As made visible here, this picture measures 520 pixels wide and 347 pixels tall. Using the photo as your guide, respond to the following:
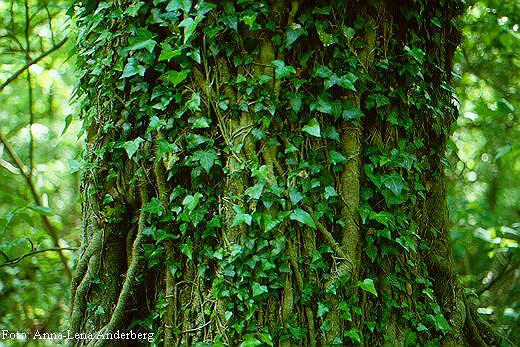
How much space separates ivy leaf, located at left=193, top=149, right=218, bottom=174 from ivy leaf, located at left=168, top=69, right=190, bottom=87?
347mm

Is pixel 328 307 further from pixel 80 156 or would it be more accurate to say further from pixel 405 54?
pixel 80 156

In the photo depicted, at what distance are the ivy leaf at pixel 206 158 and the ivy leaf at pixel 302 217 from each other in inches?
17.4

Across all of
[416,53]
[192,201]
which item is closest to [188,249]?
[192,201]

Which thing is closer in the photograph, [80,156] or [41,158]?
[80,156]

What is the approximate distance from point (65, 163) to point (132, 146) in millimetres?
2939

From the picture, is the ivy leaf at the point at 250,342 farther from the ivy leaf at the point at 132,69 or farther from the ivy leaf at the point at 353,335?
the ivy leaf at the point at 132,69

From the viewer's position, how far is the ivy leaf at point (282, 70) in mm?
2168

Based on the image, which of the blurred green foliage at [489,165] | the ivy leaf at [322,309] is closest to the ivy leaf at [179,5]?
the ivy leaf at [322,309]

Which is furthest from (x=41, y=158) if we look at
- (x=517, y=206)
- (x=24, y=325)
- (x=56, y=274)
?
(x=517, y=206)

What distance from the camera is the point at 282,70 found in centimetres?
217

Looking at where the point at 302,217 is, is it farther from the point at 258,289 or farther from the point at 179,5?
the point at 179,5

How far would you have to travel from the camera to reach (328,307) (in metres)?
2.19

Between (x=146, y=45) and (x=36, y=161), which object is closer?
(x=146, y=45)

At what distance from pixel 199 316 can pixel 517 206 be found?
5.49 metres
